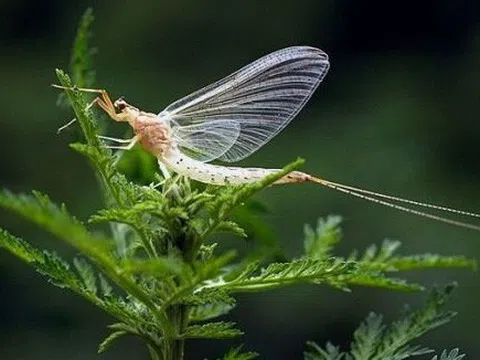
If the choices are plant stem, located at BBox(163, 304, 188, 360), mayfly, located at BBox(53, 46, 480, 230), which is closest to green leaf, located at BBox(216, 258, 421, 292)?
plant stem, located at BBox(163, 304, 188, 360)

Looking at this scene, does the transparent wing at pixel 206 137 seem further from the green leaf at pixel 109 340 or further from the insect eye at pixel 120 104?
the green leaf at pixel 109 340

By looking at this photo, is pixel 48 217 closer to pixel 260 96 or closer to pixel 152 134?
pixel 152 134

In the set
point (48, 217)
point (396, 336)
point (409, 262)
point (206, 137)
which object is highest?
point (206, 137)

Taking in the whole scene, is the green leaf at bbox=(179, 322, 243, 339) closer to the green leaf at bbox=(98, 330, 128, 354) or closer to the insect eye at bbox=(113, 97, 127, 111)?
the green leaf at bbox=(98, 330, 128, 354)

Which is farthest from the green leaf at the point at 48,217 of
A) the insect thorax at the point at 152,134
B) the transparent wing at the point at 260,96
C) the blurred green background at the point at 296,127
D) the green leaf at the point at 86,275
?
the blurred green background at the point at 296,127

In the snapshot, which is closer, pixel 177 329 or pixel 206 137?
pixel 177 329

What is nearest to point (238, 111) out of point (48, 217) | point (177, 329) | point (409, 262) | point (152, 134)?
point (152, 134)
